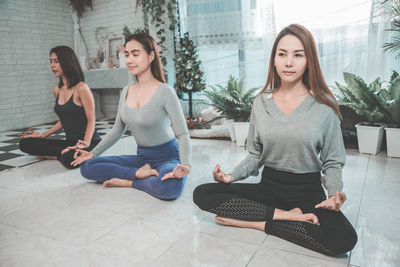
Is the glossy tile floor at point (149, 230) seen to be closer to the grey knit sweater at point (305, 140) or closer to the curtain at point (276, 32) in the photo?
the grey knit sweater at point (305, 140)

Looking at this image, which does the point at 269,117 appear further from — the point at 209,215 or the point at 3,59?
the point at 3,59

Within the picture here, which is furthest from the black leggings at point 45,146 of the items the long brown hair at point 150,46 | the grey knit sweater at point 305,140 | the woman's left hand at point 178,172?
the grey knit sweater at point 305,140

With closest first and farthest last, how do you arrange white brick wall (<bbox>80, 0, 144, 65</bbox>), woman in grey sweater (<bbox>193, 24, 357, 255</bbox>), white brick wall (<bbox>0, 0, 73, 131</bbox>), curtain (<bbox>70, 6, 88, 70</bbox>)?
woman in grey sweater (<bbox>193, 24, 357, 255</bbox>) → white brick wall (<bbox>0, 0, 73, 131</bbox>) → white brick wall (<bbox>80, 0, 144, 65</bbox>) → curtain (<bbox>70, 6, 88, 70</bbox>)

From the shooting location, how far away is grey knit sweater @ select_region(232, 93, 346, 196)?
1.39 m

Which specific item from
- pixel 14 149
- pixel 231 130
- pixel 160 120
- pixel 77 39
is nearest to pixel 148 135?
pixel 160 120

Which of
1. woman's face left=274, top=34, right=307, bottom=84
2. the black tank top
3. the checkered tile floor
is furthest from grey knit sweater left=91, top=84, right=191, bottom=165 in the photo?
the checkered tile floor

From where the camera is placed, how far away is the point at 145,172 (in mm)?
2062

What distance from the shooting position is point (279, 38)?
143 cm

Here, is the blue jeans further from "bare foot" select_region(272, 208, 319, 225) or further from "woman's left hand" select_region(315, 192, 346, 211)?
"woman's left hand" select_region(315, 192, 346, 211)

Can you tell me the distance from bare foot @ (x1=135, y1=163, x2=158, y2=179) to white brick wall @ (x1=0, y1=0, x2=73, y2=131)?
145 inches

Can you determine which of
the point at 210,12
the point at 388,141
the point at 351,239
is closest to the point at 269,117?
the point at 351,239

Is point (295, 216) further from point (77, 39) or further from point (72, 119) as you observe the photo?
point (77, 39)

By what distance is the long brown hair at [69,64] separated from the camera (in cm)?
259

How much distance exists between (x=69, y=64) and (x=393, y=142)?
2776 millimetres
